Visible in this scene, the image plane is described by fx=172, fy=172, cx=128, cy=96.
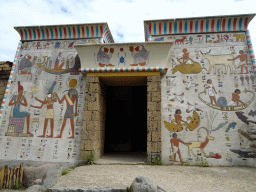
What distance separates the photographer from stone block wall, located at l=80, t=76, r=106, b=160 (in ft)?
13.8

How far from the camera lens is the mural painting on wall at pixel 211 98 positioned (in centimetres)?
405

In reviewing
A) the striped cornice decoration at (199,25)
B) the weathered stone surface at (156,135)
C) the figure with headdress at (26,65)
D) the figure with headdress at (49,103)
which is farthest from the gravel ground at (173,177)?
the striped cornice decoration at (199,25)

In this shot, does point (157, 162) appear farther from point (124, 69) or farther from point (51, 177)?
point (124, 69)

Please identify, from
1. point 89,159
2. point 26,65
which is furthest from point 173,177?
point 26,65

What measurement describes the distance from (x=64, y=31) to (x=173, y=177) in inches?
190

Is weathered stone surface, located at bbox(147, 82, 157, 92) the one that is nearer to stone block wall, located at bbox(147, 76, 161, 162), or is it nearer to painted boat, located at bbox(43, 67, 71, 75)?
stone block wall, located at bbox(147, 76, 161, 162)

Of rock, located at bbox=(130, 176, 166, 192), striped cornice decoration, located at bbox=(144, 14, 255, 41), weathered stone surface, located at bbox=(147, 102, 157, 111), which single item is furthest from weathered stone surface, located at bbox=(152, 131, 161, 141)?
striped cornice decoration, located at bbox=(144, 14, 255, 41)

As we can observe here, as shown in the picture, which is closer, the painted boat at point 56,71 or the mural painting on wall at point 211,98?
the mural painting on wall at point 211,98

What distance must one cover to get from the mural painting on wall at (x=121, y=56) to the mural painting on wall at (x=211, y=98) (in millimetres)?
778

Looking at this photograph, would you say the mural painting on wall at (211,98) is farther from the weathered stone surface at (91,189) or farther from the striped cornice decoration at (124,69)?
the weathered stone surface at (91,189)

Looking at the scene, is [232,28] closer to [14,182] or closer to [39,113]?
[39,113]

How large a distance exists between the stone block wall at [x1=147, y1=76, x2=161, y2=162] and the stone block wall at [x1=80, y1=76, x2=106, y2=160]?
52.0 inches

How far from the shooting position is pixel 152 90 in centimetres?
441

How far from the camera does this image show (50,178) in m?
2.95
